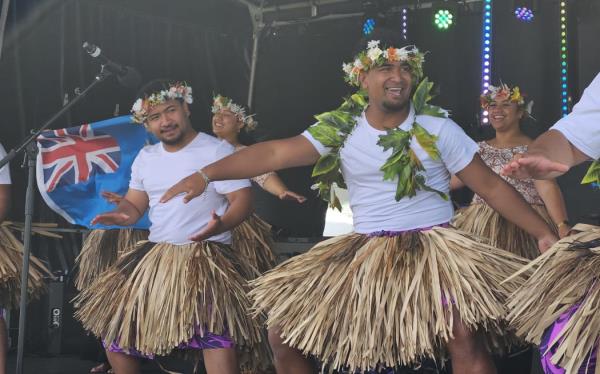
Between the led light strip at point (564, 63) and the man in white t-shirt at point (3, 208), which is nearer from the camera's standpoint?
the man in white t-shirt at point (3, 208)

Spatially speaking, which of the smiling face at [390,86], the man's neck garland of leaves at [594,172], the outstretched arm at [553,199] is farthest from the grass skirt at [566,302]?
the outstretched arm at [553,199]

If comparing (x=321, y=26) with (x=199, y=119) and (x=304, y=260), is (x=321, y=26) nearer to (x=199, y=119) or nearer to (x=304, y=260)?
(x=199, y=119)

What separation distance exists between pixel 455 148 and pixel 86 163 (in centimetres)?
248

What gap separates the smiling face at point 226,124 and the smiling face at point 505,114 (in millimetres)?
1611

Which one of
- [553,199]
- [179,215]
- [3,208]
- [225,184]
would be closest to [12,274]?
[3,208]

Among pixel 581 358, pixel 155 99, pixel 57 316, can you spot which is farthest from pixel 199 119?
pixel 581 358

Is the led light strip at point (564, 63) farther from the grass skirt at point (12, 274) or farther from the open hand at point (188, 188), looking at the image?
the open hand at point (188, 188)

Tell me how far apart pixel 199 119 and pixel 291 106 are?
3.11 feet

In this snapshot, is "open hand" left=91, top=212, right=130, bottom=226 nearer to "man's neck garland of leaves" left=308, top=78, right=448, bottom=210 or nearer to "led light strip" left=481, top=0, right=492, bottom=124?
"man's neck garland of leaves" left=308, top=78, right=448, bottom=210

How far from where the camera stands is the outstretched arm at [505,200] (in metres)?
2.96

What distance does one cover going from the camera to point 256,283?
10.3 ft

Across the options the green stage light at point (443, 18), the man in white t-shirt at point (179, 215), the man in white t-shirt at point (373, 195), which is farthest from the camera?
the green stage light at point (443, 18)

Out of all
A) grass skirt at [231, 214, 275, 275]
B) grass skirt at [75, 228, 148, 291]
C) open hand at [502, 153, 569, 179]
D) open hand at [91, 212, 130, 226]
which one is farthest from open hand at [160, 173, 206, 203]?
grass skirt at [75, 228, 148, 291]

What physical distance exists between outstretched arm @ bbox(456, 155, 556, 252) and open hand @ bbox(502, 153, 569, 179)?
79cm
